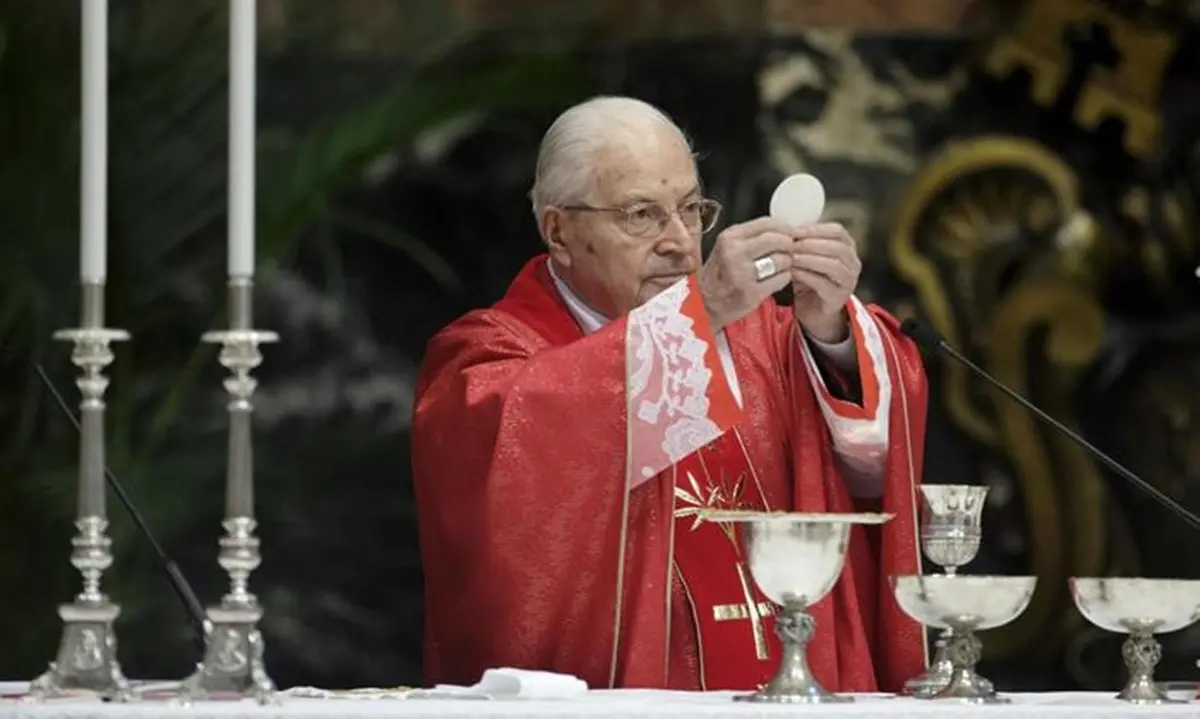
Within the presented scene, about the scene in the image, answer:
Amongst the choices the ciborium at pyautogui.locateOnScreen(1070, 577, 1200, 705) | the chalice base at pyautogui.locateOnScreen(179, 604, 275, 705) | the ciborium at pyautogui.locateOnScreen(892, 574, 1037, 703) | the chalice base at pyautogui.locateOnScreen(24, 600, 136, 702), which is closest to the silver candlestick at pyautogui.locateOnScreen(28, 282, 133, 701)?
the chalice base at pyautogui.locateOnScreen(24, 600, 136, 702)

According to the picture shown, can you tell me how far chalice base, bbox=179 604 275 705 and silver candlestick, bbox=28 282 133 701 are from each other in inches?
4.4

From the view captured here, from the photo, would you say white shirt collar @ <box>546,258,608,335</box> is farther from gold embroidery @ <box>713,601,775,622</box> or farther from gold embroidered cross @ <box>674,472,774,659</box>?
gold embroidery @ <box>713,601,775,622</box>

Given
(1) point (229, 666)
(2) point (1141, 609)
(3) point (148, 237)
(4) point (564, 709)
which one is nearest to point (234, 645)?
(1) point (229, 666)

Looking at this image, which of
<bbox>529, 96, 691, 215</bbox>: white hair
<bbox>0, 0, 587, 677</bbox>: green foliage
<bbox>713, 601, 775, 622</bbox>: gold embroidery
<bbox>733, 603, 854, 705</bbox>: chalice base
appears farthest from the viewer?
<bbox>0, 0, 587, 677</bbox>: green foliage

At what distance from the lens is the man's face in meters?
5.53

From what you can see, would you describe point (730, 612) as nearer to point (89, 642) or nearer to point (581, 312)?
point (581, 312)

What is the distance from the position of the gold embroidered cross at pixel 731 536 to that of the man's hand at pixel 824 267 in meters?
0.46

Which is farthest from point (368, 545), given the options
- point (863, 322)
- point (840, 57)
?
point (863, 322)

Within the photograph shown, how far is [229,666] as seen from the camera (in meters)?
3.82

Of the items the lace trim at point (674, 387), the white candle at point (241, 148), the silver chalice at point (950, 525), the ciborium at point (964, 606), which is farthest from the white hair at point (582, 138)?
the white candle at point (241, 148)

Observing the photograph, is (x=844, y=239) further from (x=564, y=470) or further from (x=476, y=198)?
(x=476, y=198)

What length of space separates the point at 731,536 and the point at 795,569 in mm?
1208

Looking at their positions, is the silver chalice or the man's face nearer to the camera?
the silver chalice

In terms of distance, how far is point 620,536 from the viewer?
194 inches
